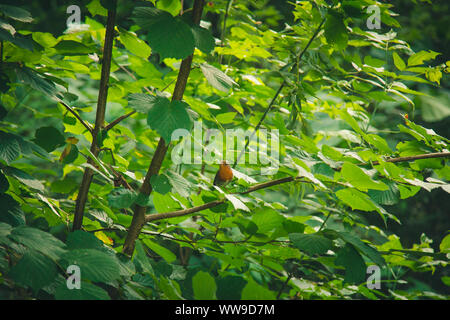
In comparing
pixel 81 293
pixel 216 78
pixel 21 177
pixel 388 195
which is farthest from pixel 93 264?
pixel 388 195

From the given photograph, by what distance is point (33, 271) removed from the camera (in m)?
0.45

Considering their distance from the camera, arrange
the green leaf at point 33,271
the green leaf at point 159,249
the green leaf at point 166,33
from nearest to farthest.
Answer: the green leaf at point 33,271, the green leaf at point 166,33, the green leaf at point 159,249

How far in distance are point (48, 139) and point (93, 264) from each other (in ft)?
1.09

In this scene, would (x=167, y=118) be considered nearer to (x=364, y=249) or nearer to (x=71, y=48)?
(x=71, y=48)

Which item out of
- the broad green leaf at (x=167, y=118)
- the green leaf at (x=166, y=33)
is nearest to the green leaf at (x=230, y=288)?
the broad green leaf at (x=167, y=118)

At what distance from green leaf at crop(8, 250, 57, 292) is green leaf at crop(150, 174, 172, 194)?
0.21 metres

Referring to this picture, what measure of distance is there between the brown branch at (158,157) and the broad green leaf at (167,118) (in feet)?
0.14

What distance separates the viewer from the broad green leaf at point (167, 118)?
58 cm

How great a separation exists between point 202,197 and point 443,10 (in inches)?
109

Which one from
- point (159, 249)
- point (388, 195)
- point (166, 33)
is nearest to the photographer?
point (166, 33)

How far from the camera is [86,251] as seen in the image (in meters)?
0.50

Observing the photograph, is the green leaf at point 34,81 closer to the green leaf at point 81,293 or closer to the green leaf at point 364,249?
the green leaf at point 81,293
